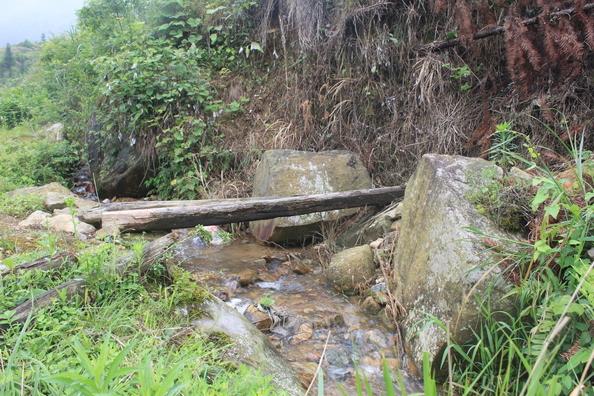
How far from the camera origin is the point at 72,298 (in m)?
2.13

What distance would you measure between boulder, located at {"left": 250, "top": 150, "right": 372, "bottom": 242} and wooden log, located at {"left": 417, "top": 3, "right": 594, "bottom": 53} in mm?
1412

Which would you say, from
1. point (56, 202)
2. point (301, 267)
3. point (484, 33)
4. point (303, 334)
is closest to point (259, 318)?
point (303, 334)

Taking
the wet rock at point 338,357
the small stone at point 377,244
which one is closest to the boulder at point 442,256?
the wet rock at point 338,357

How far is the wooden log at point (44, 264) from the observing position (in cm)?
225

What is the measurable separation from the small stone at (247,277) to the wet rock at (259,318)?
52 cm

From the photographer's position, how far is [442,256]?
2592 mm

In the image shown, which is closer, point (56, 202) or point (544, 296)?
point (544, 296)

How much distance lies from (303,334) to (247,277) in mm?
924

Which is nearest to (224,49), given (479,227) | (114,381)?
(479,227)

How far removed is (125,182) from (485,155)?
4.59 m

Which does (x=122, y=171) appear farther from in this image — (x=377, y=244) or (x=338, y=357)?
(x=338, y=357)

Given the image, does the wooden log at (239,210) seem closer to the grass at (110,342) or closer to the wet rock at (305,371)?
the grass at (110,342)

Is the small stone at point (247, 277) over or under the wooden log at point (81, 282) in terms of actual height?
under

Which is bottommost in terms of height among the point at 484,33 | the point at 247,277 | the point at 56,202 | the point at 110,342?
the point at 247,277
